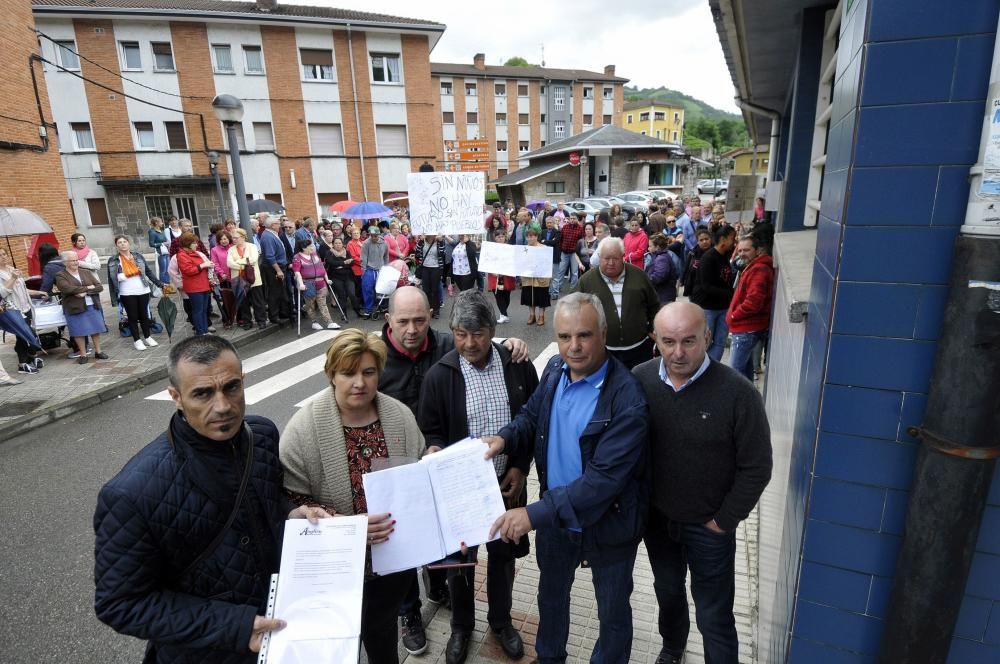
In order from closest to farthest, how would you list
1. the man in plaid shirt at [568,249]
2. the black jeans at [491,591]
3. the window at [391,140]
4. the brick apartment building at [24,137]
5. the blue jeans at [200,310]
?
the black jeans at [491,591] < the blue jeans at [200,310] < the brick apartment building at [24,137] < the man in plaid shirt at [568,249] < the window at [391,140]

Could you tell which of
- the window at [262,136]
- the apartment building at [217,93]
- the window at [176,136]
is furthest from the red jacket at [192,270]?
the window at [176,136]

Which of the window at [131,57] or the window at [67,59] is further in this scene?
the window at [131,57]

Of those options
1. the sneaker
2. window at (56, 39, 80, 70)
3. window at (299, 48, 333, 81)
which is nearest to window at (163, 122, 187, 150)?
window at (56, 39, 80, 70)

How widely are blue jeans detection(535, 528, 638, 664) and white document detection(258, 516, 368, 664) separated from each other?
968 mm

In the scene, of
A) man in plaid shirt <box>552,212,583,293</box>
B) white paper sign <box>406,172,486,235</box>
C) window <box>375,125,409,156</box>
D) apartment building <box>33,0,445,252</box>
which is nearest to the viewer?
white paper sign <box>406,172,486,235</box>

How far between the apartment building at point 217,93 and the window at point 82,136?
5 cm

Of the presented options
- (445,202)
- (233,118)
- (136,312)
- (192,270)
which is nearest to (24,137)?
(233,118)

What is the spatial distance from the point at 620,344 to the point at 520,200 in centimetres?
3515

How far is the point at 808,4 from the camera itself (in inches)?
164

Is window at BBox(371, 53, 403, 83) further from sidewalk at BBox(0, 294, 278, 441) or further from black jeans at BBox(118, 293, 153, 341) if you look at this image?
black jeans at BBox(118, 293, 153, 341)

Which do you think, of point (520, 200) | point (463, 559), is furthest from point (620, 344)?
point (520, 200)

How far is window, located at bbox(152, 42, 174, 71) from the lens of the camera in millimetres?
26172

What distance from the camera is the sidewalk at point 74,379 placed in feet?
21.5

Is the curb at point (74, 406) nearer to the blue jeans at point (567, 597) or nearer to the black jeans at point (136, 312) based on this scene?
the black jeans at point (136, 312)
